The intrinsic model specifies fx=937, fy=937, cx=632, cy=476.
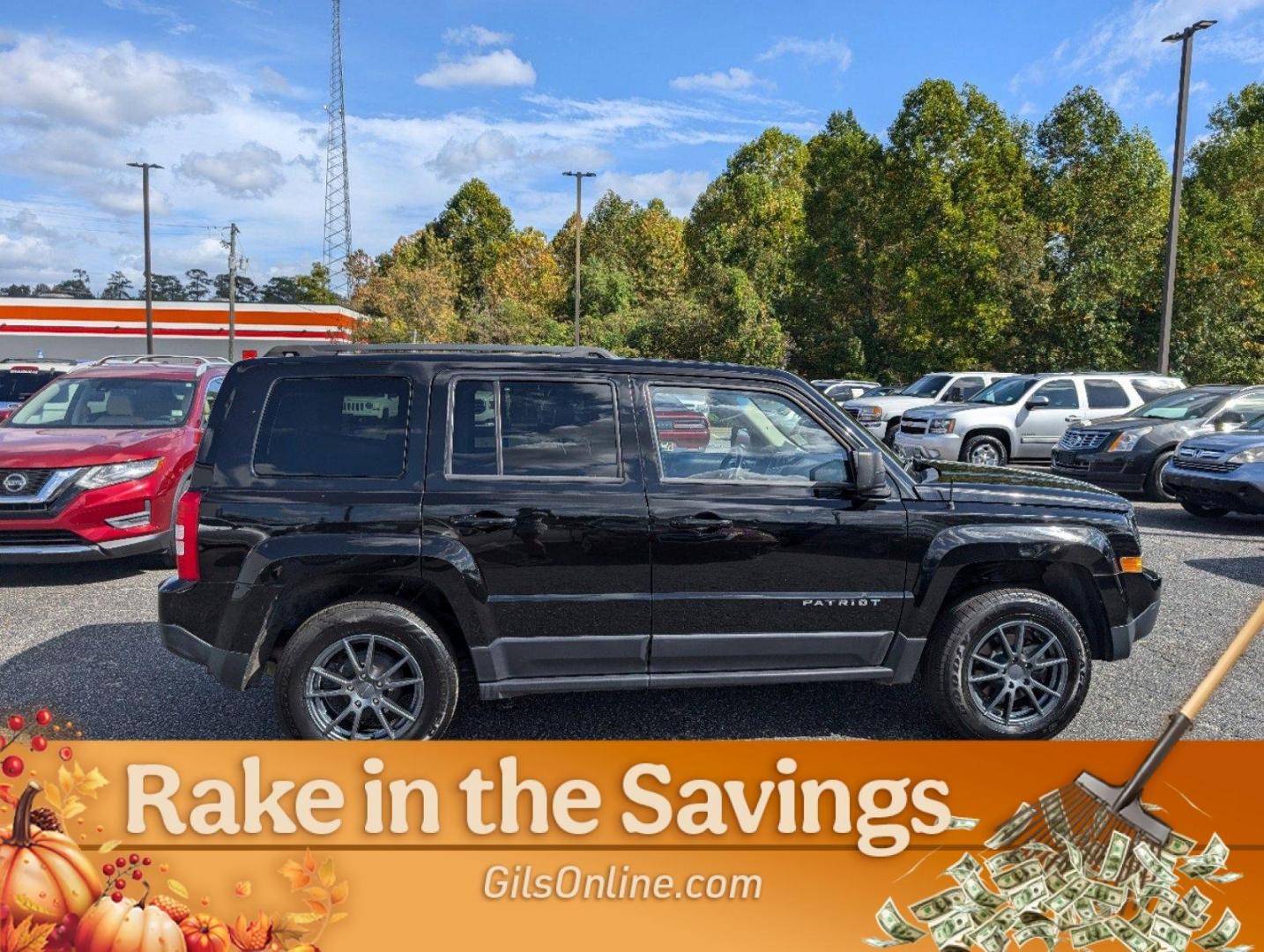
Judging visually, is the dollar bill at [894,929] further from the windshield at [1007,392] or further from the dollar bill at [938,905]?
the windshield at [1007,392]

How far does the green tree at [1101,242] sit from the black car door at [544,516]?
27.6m

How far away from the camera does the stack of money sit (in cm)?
278

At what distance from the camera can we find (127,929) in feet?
9.07

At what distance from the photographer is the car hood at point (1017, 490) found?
4277 mm

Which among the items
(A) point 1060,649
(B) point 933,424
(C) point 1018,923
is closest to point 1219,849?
(C) point 1018,923

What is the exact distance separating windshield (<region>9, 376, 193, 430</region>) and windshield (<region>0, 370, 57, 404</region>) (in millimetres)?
6768

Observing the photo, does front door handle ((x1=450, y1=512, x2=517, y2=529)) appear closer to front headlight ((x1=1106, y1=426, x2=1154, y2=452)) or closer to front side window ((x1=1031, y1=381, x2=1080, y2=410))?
front headlight ((x1=1106, y1=426, x2=1154, y2=452))

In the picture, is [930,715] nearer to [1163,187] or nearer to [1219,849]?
[1219,849]

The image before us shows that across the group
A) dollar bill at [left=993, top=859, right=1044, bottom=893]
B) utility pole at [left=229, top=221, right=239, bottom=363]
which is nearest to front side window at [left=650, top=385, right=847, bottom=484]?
dollar bill at [left=993, top=859, right=1044, bottom=893]

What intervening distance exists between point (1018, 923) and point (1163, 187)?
33957mm

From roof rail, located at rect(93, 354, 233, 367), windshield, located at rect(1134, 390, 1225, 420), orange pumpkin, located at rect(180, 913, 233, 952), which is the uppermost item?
roof rail, located at rect(93, 354, 233, 367)

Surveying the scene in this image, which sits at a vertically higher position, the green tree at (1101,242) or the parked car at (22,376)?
the green tree at (1101,242)

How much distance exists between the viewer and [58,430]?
7723mm

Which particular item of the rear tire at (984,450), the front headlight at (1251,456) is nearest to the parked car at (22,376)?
the rear tire at (984,450)
